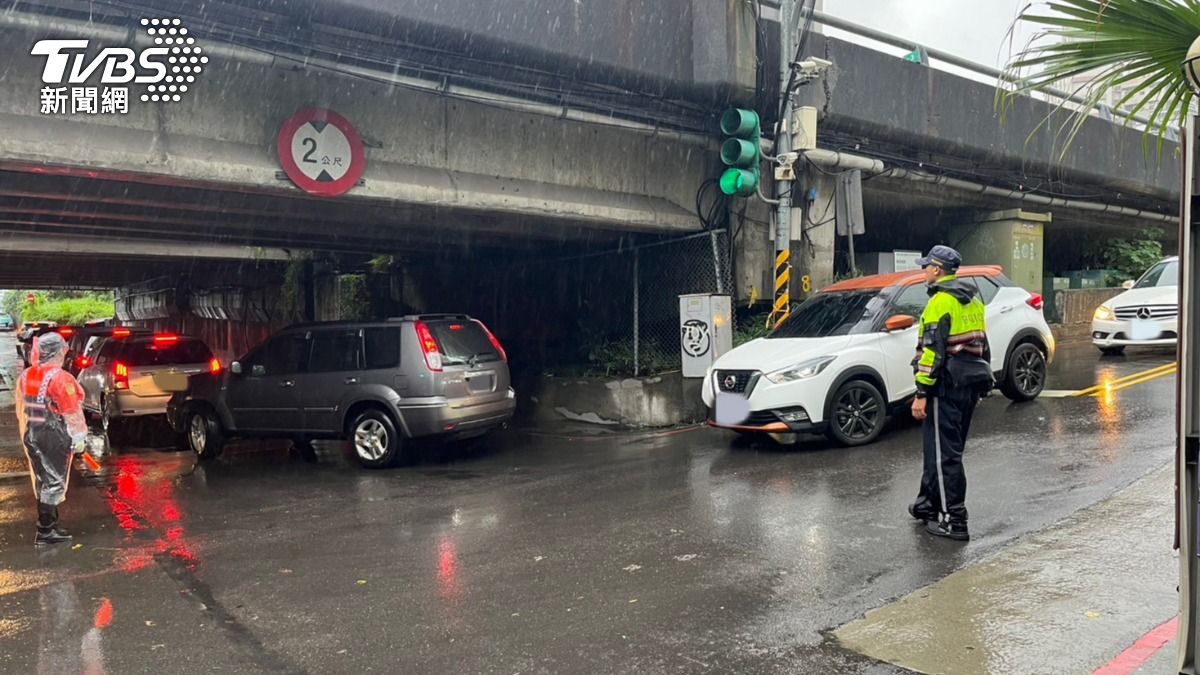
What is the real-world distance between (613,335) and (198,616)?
10.4m

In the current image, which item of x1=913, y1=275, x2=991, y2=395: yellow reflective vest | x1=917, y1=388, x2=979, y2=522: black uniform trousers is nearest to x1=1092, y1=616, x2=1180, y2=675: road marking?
x1=917, y1=388, x2=979, y2=522: black uniform trousers

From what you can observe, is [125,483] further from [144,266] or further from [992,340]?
[144,266]

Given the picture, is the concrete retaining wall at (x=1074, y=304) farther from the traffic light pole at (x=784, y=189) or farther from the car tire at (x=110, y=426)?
the car tire at (x=110, y=426)

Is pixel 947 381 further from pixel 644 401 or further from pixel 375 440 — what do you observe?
pixel 644 401

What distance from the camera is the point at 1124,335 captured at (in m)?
14.0

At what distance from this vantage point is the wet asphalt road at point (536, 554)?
4344 mm

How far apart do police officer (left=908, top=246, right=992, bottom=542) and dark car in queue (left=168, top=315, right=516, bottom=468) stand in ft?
18.0

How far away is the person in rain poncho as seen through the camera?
691 cm

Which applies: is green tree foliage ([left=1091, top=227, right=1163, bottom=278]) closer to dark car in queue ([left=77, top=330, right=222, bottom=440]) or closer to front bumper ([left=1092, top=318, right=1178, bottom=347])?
front bumper ([left=1092, top=318, right=1178, bottom=347])

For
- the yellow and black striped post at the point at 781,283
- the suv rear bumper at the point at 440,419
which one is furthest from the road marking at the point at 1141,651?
the yellow and black striped post at the point at 781,283

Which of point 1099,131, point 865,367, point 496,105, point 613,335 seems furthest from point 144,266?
point 1099,131

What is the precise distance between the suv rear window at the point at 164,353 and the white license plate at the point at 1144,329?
49.7ft

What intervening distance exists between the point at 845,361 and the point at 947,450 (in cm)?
322

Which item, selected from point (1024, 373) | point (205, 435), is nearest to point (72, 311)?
point (205, 435)
